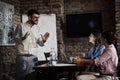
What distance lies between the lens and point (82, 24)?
7.50 meters

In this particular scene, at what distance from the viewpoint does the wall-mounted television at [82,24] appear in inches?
293

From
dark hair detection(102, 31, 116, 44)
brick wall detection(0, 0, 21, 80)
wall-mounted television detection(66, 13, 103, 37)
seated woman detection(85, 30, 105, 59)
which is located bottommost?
brick wall detection(0, 0, 21, 80)

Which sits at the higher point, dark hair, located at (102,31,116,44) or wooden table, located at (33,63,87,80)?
dark hair, located at (102,31,116,44)

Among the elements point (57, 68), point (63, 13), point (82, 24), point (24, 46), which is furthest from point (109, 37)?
point (63, 13)

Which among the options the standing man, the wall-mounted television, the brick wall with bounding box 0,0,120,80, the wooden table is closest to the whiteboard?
the brick wall with bounding box 0,0,120,80

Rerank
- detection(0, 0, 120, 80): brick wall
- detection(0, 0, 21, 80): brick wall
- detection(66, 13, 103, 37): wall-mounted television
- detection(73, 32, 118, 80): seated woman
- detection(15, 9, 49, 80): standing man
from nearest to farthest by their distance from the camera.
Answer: detection(73, 32, 118, 80): seated woman → detection(15, 9, 49, 80): standing man → detection(0, 0, 21, 80): brick wall → detection(0, 0, 120, 80): brick wall → detection(66, 13, 103, 37): wall-mounted television

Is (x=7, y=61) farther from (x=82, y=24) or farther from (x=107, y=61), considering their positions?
(x=107, y=61)

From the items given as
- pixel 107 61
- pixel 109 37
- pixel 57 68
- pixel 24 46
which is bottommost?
pixel 57 68

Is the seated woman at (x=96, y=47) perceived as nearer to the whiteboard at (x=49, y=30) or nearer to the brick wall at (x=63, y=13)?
the brick wall at (x=63, y=13)

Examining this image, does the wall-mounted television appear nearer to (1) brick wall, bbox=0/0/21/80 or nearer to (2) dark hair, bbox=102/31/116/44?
(1) brick wall, bbox=0/0/21/80

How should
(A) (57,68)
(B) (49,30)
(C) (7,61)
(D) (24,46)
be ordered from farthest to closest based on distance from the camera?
(B) (49,30) < (C) (7,61) < (D) (24,46) < (A) (57,68)

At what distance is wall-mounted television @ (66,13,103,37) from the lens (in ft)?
24.4

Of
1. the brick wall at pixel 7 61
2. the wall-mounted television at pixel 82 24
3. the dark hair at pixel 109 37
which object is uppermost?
the wall-mounted television at pixel 82 24

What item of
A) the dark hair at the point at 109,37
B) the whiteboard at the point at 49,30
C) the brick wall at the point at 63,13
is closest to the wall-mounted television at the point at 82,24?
the brick wall at the point at 63,13
